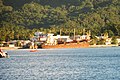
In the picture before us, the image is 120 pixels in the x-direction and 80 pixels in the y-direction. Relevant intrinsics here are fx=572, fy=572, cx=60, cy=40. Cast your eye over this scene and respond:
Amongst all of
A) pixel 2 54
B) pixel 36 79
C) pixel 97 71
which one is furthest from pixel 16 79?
pixel 2 54

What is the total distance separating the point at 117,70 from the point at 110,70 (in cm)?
98

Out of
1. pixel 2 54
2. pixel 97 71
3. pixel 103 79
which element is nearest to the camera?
pixel 103 79

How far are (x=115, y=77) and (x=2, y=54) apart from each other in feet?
207

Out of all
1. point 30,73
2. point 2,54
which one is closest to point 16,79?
point 30,73

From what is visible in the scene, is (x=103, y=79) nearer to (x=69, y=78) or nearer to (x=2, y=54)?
(x=69, y=78)

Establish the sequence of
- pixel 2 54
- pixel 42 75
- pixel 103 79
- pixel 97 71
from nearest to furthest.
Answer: pixel 103 79 → pixel 42 75 → pixel 97 71 → pixel 2 54

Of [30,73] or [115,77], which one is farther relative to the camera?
[30,73]

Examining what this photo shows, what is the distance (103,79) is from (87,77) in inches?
126

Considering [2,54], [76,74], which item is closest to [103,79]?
[76,74]

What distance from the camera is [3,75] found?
227ft

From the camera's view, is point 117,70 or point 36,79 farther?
point 117,70

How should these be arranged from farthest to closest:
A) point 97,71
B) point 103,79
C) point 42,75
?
1. point 97,71
2. point 42,75
3. point 103,79

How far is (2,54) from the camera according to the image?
4882 inches

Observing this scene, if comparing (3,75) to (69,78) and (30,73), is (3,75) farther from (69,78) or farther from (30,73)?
(69,78)
